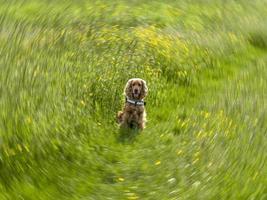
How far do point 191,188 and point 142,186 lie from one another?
1.06m

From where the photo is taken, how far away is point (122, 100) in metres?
14.2

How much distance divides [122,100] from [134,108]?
60.2 inches

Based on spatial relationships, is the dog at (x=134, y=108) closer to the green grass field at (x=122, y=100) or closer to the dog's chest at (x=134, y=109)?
the dog's chest at (x=134, y=109)

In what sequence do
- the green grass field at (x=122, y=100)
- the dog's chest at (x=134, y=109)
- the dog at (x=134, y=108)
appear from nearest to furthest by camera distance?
the green grass field at (x=122, y=100), the dog at (x=134, y=108), the dog's chest at (x=134, y=109)

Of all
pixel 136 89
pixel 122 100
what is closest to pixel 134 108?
pixel 136 89

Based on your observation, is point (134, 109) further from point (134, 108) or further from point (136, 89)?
point (136, 89)

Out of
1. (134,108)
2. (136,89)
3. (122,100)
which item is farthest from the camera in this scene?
(122,100)

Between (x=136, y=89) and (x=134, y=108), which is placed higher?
(x=136, y=89)

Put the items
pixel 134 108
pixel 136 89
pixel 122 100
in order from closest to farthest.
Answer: pixel 136 89 < pixel 134 108 < pixel 122 100

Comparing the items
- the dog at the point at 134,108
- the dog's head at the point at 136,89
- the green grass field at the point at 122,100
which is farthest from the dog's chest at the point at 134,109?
the green grass field at the point at 122,100

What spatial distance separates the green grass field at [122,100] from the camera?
331 inches

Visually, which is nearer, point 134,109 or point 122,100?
point 134,109

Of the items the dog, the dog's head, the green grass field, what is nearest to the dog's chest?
the dog

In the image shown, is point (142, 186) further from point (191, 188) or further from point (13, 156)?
point (13, 156)
